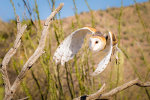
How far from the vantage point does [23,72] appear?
1.34 feet

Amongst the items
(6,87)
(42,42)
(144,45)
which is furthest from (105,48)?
(144,45)

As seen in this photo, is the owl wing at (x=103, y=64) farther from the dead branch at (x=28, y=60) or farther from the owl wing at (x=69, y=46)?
the dead branch at (x=28, y=60)

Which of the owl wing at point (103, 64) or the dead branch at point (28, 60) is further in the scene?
the dead branch at point (28, 60)

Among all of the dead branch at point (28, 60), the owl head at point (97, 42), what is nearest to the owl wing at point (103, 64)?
the owl head at point (97, 42)

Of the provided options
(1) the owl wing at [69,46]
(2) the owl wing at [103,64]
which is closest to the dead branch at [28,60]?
(1) the owl wing at [69,46]

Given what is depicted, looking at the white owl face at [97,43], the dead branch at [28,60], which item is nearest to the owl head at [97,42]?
the white owl face at [97,43]

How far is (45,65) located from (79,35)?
0.41 m

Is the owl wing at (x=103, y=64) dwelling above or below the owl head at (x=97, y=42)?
below

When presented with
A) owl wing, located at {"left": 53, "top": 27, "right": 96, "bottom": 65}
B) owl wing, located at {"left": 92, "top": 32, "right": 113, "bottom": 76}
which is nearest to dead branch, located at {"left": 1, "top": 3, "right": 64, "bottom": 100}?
owl wing, located at {"left": 53, "top": 27, "right": 96, "bottom": 65}

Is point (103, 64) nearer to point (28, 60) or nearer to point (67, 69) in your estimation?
point (28, 60)

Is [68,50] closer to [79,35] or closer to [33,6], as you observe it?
[79,35]

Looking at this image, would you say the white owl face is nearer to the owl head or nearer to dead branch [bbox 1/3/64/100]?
the owl head

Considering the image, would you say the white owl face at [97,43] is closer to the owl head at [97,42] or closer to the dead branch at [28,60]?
the owl head at [97,42]

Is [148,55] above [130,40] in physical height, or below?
below
